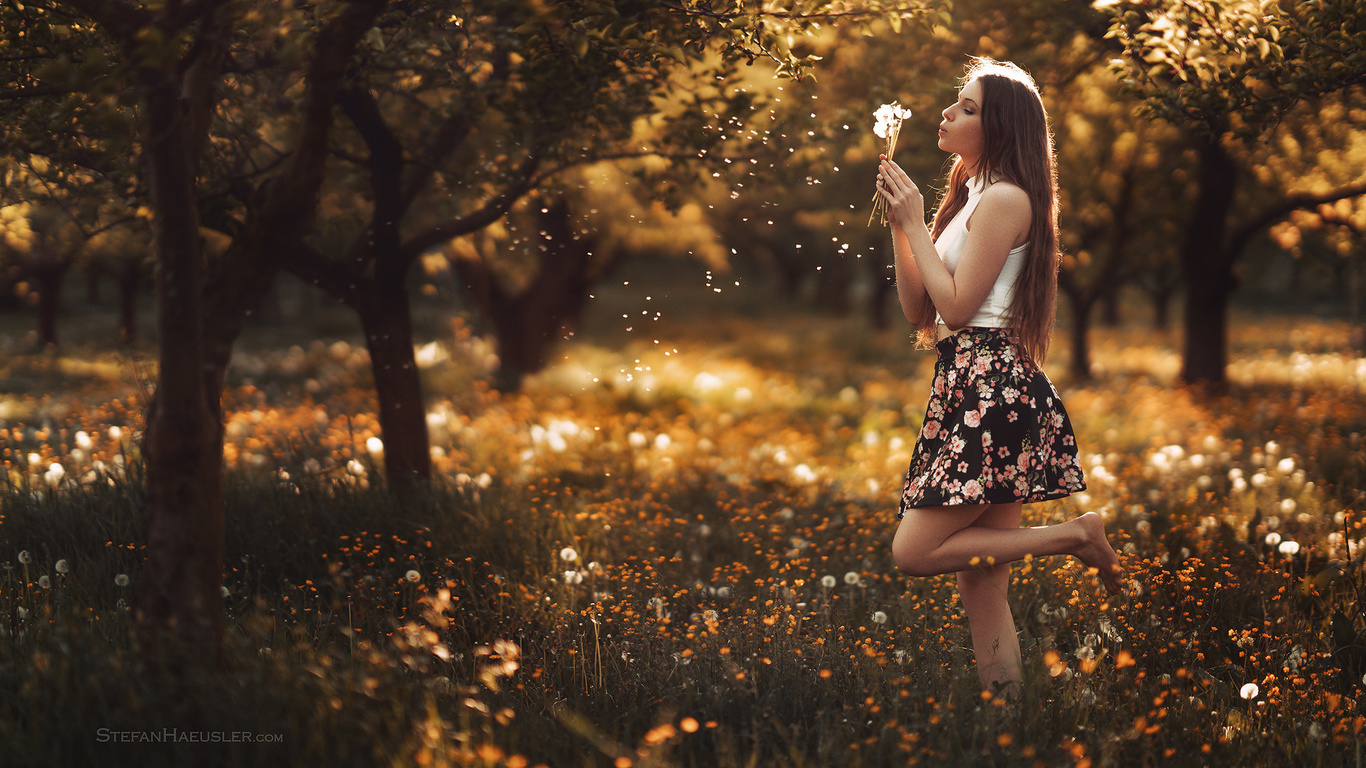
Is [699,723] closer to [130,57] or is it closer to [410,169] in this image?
[130,57]

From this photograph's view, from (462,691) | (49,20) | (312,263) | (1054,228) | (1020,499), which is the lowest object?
(462,691)

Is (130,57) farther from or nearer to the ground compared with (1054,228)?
farther from the ground

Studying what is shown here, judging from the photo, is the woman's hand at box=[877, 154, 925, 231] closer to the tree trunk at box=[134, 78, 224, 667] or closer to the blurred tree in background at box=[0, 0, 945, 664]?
the blurred tree in background at box=[0, 0, 945, 664]

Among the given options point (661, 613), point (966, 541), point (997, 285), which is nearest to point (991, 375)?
point (997, 285)

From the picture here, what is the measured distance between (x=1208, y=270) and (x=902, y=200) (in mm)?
10431

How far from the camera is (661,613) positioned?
12.8ft

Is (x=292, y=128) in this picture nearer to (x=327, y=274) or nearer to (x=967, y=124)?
(x=327, y=274)

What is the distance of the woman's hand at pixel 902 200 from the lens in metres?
3.04

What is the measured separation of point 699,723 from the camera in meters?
2.86

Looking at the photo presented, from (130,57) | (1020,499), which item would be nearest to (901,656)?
(1020,499)

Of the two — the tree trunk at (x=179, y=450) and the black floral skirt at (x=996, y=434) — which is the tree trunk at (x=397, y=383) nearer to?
the tree trunk at (x=179, y=450)

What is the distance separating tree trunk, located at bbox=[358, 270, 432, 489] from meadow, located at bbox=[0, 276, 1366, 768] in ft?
0.78

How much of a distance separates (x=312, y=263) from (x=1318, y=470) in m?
7.20

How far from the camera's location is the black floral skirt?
2971mm
